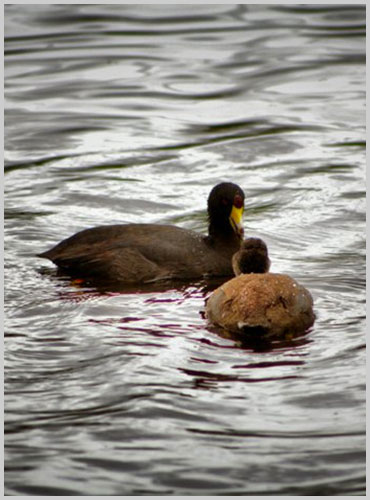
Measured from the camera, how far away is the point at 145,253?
37.1 feet

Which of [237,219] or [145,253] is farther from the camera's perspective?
[237,219]

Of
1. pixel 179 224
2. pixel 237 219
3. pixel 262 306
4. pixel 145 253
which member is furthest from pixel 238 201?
pixel 262 306

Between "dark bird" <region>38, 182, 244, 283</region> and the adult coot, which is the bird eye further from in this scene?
the adult coot

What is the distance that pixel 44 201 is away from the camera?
1373 centimetres

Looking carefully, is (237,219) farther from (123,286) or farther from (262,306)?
(262,306)

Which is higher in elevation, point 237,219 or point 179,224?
point 237,219

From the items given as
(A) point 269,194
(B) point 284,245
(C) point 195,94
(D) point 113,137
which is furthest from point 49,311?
(C) point 195,94

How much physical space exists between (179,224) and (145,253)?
75.2 inches

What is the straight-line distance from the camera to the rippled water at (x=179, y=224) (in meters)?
7.16

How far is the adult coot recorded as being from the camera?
910cm

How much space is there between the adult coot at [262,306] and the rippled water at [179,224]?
0.16 m

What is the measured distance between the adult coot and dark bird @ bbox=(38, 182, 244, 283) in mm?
1586

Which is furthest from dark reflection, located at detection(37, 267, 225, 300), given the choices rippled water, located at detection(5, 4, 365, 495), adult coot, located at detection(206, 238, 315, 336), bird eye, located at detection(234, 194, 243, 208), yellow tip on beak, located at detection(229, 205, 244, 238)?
adult coot, located at detection(206, 238, 315, 336)

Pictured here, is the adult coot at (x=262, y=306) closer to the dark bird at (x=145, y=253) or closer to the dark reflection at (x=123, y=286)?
the dark reflection at (x=123, y=286)
